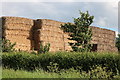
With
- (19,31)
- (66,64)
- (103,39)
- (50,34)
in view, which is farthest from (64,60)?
(103,39)

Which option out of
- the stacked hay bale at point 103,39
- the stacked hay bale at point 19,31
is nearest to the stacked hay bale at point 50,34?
the stacked hay bale at point 19,31

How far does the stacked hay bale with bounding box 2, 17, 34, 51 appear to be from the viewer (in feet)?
87.4

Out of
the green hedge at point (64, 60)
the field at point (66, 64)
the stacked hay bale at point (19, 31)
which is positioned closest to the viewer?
the field at point (66, 64)

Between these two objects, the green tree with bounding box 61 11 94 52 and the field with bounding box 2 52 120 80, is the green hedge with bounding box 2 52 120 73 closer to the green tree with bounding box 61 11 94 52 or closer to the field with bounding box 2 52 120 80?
the field with bounding box 2 52 120 80

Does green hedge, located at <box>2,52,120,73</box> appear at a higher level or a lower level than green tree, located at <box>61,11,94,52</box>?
lower

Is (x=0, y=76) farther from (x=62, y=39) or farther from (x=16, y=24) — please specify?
(x=62, y=39)

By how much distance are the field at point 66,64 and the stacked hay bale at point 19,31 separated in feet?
27.0

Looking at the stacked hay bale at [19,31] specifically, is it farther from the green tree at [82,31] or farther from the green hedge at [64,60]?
the green hedge at [64,60]

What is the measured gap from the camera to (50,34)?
29.5m

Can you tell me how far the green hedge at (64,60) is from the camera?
1439cm

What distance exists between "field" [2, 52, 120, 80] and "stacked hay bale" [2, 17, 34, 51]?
8.22 meters

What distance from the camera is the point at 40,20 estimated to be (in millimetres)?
28516

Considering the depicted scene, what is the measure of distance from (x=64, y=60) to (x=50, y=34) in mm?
13791

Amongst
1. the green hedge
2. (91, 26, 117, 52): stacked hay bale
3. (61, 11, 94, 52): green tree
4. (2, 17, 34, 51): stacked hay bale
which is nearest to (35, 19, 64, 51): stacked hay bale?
(2, 17, 34, 51): stacked hay bale
